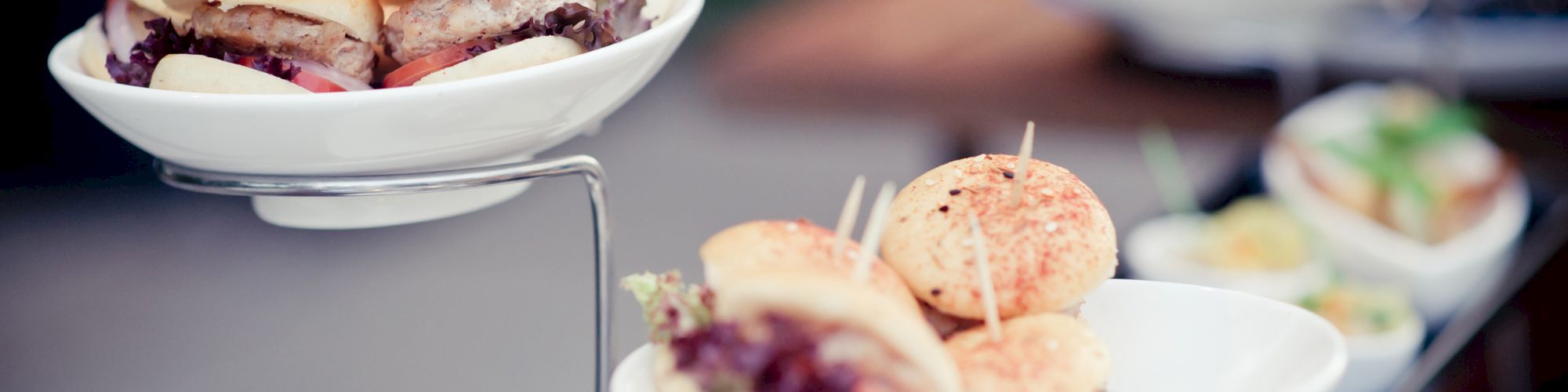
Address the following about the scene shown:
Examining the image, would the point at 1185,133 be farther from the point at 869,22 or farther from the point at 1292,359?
the point at 1292,359

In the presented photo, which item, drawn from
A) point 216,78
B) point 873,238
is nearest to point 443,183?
point 216,78

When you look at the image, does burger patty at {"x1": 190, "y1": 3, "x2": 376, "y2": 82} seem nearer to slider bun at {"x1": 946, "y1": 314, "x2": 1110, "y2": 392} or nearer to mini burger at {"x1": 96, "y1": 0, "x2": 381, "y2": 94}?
mini burger at {"x1": 96, "y1": 0, "x2": 381, "y2": 94}

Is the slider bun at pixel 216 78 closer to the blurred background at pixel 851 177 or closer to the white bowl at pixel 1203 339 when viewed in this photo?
the blurred background at pixel 851 177

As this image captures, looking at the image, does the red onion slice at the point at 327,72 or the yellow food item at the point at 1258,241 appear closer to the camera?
the red onion slice at the point at 327,72

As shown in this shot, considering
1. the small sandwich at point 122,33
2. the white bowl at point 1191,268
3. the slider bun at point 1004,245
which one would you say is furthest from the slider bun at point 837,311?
the white bowl at point 1191,268

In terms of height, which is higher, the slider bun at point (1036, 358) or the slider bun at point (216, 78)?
the slider bun at point (216, 78)
